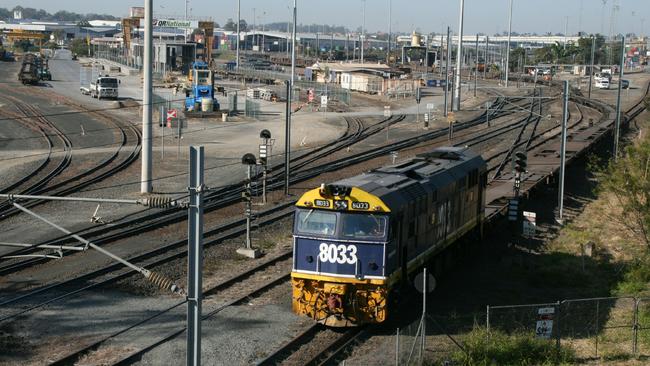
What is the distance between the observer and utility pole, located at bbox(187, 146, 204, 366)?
11391 mm

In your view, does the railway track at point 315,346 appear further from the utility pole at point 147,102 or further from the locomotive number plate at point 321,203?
the utility pole at point 147,102

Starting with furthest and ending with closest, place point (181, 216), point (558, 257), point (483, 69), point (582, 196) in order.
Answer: point (483, 69)
point (582, 196)
point (181, 216)
point (558, 257)

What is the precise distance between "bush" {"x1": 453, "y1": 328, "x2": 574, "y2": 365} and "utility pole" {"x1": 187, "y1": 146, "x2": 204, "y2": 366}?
5.95 m

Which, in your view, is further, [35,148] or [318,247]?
[35,148]

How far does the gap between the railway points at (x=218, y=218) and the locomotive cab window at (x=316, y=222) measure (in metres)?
0.09

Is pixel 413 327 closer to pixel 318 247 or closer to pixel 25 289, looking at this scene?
pixel 318 247

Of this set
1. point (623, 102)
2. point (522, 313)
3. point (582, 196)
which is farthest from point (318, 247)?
point (623, 102)

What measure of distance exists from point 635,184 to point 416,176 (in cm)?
847

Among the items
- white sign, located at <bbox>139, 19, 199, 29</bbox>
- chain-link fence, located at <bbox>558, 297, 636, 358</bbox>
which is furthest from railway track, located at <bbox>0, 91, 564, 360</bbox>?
white sign, located at <bbox>139, 19, 199, 29</bbox>

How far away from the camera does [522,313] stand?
20.1 meters

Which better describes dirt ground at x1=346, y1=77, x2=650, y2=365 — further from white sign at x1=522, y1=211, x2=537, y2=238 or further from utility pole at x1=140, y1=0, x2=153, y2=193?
utility pole at x1=140, y1=0, x2=153, y2=193

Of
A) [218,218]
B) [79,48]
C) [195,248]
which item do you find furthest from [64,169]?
[79,48]

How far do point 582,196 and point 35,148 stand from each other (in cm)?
2738

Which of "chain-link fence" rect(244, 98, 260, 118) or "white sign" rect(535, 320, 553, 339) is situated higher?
Answer: "chain-link fence" rect(244, 98, 260, 118)
